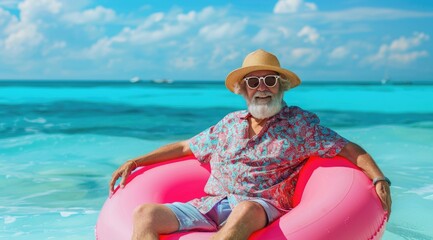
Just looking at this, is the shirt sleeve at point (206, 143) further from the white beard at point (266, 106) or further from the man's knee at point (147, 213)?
the man's knee at point (147, 213)

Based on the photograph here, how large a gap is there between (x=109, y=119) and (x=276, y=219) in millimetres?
11335

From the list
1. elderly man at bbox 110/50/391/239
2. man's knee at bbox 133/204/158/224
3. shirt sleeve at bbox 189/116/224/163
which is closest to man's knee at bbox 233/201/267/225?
elderly man at bbox 110/50/391/239

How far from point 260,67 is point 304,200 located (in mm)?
651

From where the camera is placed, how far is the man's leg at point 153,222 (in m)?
2.25

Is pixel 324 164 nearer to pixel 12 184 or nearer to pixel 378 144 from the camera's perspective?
pixel 12 184

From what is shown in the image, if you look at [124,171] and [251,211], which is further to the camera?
[124,171]

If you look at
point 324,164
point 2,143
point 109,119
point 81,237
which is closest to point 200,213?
point 324,164

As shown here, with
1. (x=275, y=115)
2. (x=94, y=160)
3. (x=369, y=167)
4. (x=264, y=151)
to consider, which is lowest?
(x=94, y=160)

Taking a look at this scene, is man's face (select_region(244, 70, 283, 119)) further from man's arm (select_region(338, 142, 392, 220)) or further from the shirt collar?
man's arm (select_region(338, 142, 392, 220))

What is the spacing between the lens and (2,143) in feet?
29.0

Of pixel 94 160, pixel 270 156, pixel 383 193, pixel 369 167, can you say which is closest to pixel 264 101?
pixel 270 156

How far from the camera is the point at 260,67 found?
271 cm

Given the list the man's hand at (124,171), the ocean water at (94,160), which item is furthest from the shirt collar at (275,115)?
the ocean water at (94,160)

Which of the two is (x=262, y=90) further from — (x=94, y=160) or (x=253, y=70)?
(x=94, y=160)
